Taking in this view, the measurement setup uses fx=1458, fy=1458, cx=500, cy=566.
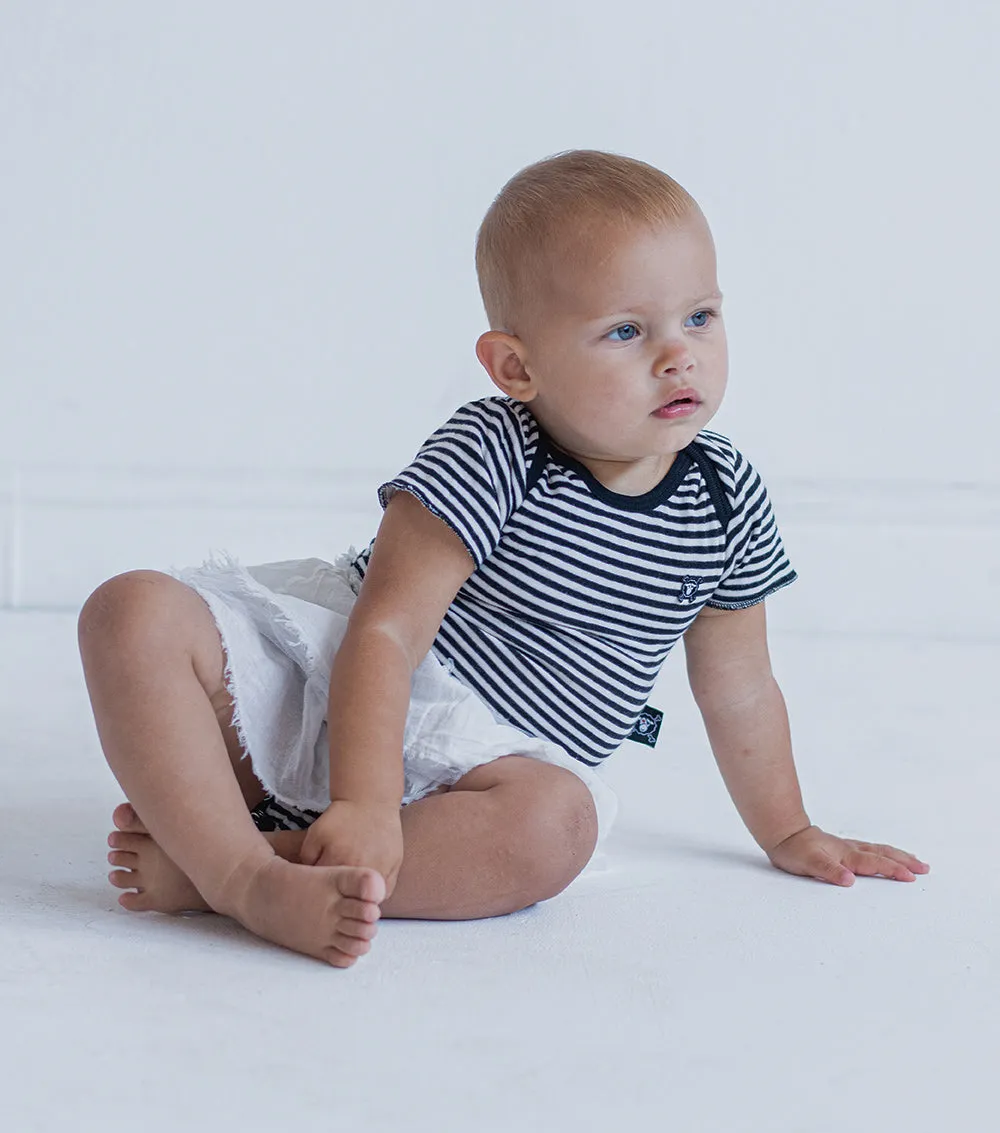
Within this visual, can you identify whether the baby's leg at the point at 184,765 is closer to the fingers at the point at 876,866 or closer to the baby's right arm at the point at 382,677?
the baby's right arm at the point at 382,677

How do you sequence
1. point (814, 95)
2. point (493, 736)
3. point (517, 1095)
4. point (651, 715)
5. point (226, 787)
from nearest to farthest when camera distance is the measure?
point (517, 1095)
point (226, 787)
point (493, 736)
point (651, 715)
point (814, 95)

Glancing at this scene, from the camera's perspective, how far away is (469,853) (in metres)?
0.84

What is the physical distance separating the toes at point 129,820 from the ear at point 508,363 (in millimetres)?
351

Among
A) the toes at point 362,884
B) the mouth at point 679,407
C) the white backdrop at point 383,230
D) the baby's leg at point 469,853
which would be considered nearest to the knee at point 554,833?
the baby's leg at point 469,853

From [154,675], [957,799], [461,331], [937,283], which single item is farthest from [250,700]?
[937,283]

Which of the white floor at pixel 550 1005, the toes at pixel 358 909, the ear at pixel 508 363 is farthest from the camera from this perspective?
the ear at pixel 508 363

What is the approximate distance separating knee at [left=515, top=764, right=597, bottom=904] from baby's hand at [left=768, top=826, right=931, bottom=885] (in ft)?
0.62

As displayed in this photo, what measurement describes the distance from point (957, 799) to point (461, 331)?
1.22 m

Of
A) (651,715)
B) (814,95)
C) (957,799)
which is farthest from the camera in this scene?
(814,95)

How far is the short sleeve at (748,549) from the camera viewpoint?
100 centimetres

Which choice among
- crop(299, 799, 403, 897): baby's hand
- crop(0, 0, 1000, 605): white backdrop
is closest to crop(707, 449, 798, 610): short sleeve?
crop(299, 799, 403, 897): baby's hand

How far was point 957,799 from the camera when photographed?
124cm

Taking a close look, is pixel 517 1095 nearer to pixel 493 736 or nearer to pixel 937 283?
pixel 493 736

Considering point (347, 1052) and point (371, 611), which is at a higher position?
point (371, 611)
